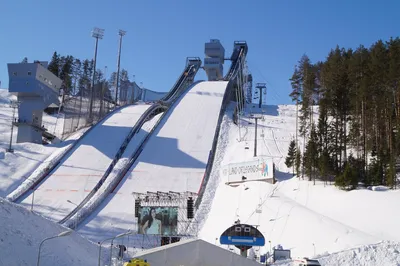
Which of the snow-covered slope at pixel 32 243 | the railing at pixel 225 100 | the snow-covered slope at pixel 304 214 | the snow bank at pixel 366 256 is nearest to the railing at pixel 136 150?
the railing at pixel 225 100

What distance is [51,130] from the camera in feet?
160

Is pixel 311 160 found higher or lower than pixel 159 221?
higher

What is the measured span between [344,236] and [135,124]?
1000 inches

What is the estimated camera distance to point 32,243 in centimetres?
1230

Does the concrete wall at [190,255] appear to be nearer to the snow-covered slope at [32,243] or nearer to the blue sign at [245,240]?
→ the snow-covered slope at [32,243]

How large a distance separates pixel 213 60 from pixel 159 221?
41154 mm

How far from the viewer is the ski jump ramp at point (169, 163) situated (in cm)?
2406

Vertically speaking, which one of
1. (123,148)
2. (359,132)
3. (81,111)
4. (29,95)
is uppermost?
(29,95)

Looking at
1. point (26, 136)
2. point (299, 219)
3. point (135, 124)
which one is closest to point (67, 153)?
point (26, 136)

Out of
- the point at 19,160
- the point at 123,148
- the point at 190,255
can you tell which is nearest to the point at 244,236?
the point at 190,255

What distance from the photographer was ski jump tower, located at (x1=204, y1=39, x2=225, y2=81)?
60.2 metres

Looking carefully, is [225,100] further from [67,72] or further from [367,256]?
[367,256]

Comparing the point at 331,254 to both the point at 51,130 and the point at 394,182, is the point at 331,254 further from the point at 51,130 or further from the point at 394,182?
the point at 51,130

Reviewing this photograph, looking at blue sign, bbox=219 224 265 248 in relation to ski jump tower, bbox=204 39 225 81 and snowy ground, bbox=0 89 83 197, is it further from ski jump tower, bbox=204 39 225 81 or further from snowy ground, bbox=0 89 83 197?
ski jump tower, bbox=204 39 225 81
